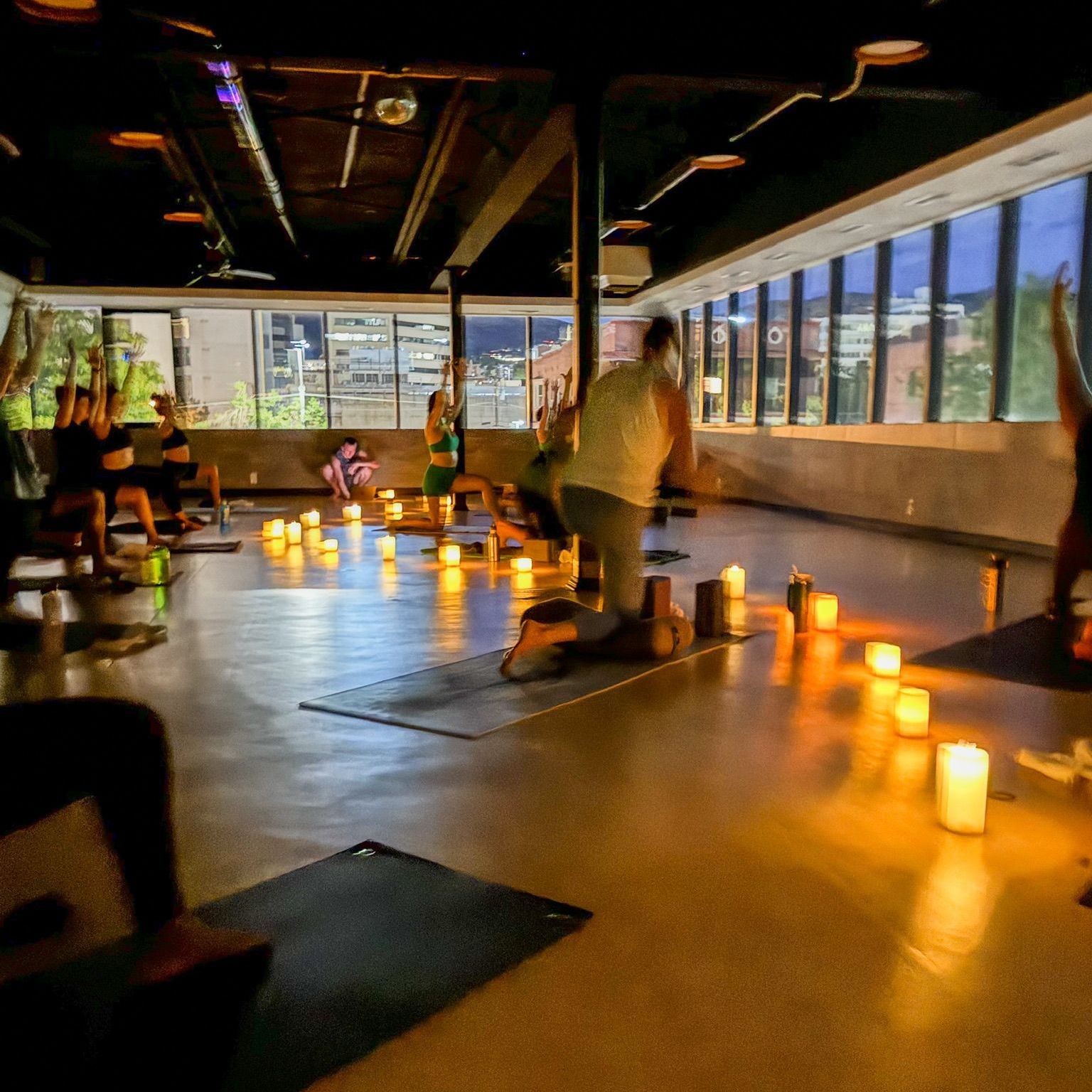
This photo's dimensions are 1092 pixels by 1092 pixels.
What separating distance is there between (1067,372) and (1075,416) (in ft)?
0.60

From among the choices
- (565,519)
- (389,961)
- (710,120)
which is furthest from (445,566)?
(389,961)

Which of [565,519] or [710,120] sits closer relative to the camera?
[565,519]

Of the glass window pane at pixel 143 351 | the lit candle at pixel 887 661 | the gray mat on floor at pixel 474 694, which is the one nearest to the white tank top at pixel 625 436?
the gray mat on floor at pixel 474 694

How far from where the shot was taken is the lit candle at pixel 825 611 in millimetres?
5355

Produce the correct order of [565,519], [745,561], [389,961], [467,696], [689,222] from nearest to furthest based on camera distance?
[389,961]
[467,696]
[565,519]
[745,561]
[689,222]

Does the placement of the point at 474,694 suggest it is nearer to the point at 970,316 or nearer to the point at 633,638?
the point at 633,638

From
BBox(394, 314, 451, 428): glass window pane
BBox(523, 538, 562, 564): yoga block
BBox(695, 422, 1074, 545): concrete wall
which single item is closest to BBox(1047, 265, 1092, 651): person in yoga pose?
BBox(695, 422, 1074, 545): concrete wall

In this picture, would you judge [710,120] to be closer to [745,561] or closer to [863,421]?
[745,561]

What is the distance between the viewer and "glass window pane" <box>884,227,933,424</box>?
10156mm

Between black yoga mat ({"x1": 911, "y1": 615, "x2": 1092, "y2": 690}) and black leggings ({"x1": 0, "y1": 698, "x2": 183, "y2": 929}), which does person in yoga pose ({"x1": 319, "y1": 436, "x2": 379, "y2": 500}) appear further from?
black leggings ({"x1": 0, "y1": 698, "x2": 183, "y2": 929})

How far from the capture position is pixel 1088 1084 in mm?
1661

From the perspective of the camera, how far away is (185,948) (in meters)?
1.55

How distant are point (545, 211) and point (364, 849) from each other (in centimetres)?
1106

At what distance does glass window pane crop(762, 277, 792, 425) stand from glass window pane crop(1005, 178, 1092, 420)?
4.56 m
